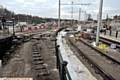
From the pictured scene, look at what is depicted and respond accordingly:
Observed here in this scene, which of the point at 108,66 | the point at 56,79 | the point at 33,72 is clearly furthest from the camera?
the point at 108,66

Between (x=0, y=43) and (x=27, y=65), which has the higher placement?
(x=0, y=43)

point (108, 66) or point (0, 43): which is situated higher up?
point (0, 43)

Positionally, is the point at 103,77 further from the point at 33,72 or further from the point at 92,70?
the point at 33,72

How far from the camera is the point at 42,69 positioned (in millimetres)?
6746

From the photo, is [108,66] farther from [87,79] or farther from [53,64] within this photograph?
[53,64]

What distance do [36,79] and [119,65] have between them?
5744mm

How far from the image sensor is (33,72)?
634cm

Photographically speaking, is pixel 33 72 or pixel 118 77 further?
pixel 118 77

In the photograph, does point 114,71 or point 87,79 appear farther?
point 114,71

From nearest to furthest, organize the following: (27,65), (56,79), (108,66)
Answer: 1. (56,79)
2. (27,65)
3. (108,66)

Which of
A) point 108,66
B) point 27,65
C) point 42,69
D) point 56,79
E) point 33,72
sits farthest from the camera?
point 108,66

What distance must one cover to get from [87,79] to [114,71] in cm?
223

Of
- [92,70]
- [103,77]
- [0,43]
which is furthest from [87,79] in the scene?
[0,43]

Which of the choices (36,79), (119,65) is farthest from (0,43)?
(119,65)
